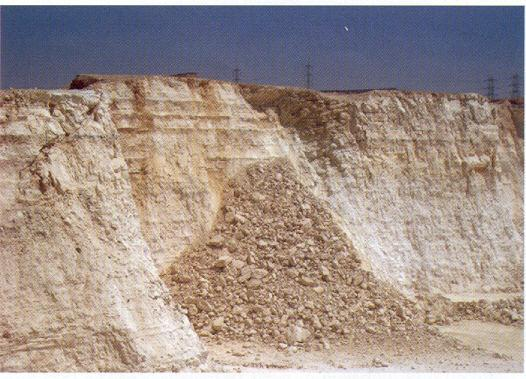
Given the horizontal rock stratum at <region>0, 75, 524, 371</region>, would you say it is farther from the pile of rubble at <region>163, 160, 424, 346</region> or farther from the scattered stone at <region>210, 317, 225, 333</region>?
the scattered stone at <region>210, 317, 225, 333</region>

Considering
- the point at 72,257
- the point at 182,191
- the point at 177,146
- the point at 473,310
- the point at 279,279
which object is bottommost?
the point at 473,310

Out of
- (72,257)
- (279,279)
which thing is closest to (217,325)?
(279,279)

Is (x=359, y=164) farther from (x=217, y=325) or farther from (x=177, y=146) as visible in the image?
(x=217, y=325)

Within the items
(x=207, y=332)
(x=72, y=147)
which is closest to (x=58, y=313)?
(x=72, y=147)

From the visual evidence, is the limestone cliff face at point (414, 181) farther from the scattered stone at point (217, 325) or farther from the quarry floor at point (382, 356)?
the scattered stone at point (217, 325)

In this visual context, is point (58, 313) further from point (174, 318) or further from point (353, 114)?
point (353, 114)

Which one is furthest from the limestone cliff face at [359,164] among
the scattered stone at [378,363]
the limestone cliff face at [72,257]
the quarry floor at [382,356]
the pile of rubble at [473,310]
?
the scattered stone at [378,363]

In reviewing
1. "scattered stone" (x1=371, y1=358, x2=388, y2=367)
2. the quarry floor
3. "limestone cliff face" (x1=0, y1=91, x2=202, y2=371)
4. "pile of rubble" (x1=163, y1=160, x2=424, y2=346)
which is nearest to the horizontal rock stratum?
"limestone cliff face" (x1=0, y1=91, x2=202, y2=371)
